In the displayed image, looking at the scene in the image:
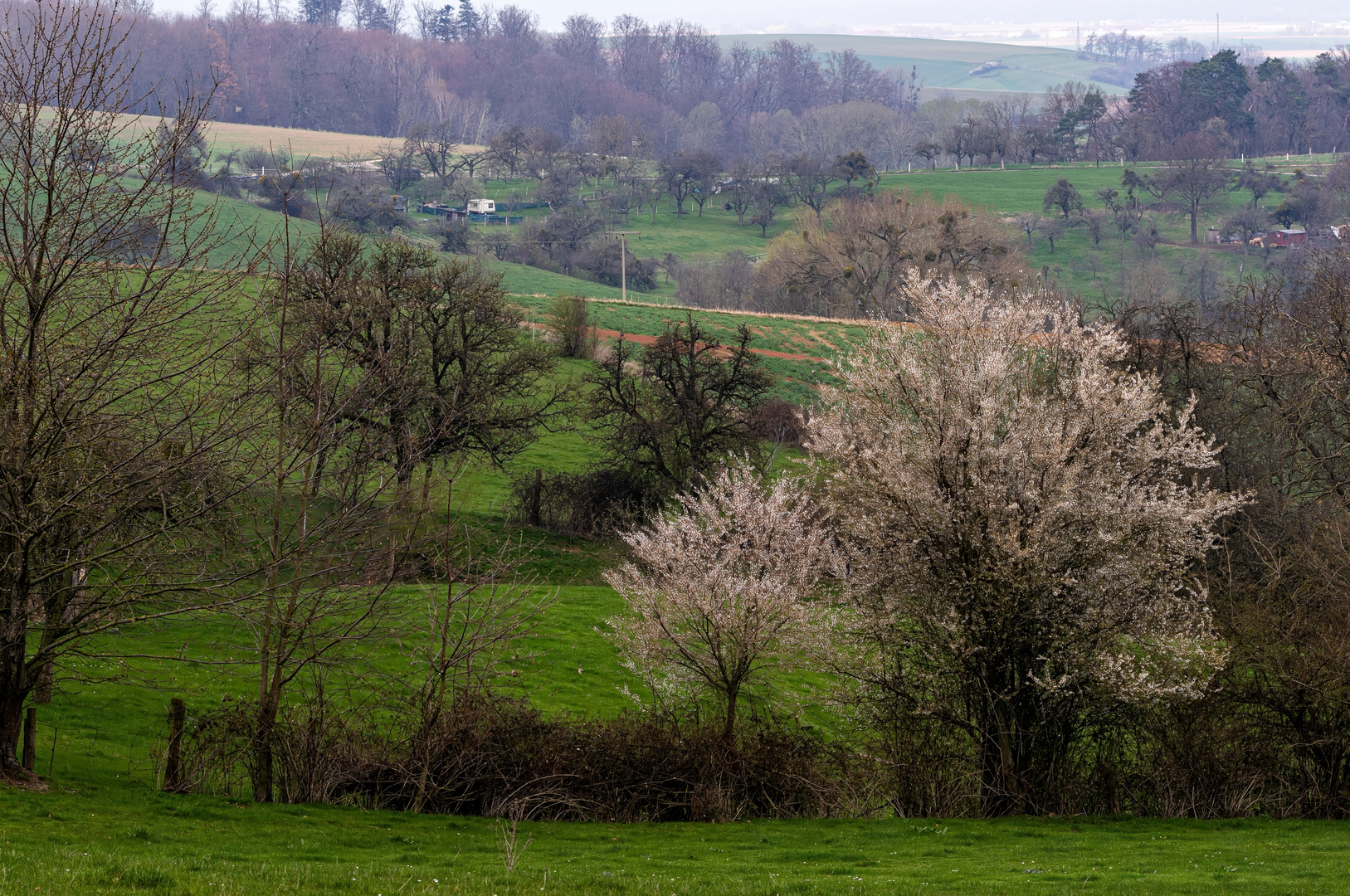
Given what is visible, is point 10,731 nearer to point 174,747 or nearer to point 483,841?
point 174,747

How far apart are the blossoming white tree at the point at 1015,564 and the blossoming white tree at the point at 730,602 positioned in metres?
1.41

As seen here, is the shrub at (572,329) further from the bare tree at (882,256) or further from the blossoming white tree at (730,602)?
the bare tree at (882,256)

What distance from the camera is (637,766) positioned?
54.7ft

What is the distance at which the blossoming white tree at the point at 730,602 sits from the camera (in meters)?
18.4

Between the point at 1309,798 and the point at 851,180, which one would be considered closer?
the point at 1309,798

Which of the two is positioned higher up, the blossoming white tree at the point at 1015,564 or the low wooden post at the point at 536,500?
the blossoming white tree at the point at 1015,564

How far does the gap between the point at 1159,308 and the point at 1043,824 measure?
76.7ft

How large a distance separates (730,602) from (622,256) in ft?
254

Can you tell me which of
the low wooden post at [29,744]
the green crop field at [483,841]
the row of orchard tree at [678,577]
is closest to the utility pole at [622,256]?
the green crop field at [483,841]

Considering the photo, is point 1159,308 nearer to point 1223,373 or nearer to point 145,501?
point 1223,373

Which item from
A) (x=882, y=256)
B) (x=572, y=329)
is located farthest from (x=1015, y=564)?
(x=882, y=256)

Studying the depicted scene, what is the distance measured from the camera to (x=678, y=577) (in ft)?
63.6

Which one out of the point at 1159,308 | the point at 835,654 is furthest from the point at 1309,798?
the point at 1159,308

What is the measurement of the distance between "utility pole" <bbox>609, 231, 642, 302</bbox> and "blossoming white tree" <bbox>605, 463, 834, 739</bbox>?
216ft
